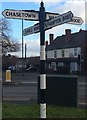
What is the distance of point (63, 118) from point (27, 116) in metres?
1.06

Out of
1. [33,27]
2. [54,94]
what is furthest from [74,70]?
[33,27]

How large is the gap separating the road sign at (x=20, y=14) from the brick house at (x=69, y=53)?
56877 millimetres

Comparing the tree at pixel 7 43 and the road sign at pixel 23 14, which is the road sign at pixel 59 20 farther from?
the tree at pixel 7 43

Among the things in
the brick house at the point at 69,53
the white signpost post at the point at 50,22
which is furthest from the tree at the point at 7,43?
the white signpost post at the point at 50,22

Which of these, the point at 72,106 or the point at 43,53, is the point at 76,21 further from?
the point at 72,106

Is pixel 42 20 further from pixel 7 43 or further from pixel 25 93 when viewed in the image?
pixel 7 43

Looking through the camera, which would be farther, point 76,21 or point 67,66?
point 67,66

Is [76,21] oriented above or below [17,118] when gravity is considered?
above

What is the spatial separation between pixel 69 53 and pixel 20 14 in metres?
70.5

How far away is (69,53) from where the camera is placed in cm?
7756

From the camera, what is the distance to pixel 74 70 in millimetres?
71438

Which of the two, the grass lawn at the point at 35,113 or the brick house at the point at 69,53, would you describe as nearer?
the grass lawn at the point at 35,113

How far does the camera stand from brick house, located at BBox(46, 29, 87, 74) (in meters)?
70.1

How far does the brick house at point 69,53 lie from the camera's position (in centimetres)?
7012
